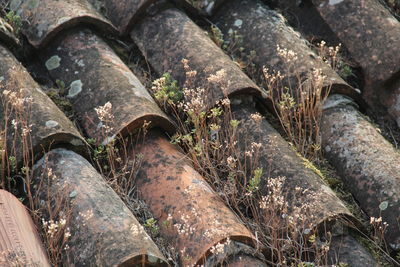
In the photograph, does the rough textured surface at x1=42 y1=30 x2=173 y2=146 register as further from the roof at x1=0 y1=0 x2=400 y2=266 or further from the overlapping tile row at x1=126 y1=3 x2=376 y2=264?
the overlapping tile row at x1=126 y1=3 x2=376 y2=264

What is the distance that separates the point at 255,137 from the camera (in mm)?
4156

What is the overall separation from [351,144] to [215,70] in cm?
87

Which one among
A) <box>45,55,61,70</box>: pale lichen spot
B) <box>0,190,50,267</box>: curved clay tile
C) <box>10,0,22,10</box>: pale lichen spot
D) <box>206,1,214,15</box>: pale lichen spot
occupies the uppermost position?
<box>206,1,214,15</box>: pale lichen spot

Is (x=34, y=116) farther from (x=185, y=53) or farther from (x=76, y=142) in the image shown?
(x=185, y=53)

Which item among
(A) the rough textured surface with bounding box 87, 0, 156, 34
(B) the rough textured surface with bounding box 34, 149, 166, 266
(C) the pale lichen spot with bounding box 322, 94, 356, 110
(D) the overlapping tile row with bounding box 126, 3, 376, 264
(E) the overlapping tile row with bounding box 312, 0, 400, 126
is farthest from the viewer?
(A) the rough textured surface with bounding box 87, 0, 156, 34

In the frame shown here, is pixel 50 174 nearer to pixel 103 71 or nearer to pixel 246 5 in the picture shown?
pixel 103 71

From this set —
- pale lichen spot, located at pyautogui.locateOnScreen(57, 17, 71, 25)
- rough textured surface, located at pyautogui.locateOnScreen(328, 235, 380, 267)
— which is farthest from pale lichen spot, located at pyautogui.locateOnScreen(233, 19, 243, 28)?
rough textured surface, located at pyautogui.locateOnScreen(328, 235, 380, 267)

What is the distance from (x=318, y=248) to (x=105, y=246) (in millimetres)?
1059

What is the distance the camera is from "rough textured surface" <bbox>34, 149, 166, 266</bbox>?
10.7 ft

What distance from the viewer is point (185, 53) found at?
452cm

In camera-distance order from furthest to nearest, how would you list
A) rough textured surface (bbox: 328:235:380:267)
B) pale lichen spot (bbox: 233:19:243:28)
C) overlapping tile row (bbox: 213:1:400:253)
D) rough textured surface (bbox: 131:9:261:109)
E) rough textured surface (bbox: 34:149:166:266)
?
1. pale lichen spot (bbox: 233:19:243:28)
2. rough textured surface (bbox: 131:9:261:109)
3. overlapping tile row (bbox: 213:1:400:253)
4. rough textured surface (bbox: 328:235:380:267)
5. rough textured surface (bbox: 34:149:166:266)

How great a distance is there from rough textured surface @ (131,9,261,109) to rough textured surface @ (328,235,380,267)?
1.01 metres

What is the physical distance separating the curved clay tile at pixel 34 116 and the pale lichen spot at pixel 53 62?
0.36 metres

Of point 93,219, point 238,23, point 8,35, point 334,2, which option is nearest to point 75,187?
point 93,219
